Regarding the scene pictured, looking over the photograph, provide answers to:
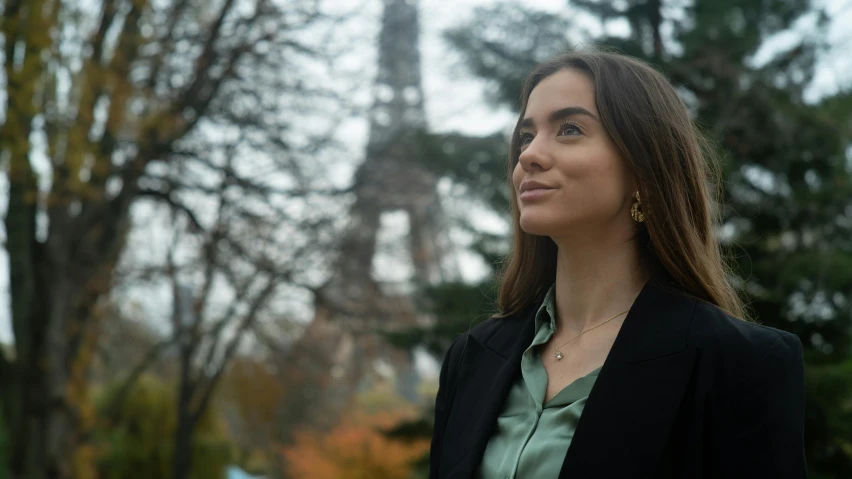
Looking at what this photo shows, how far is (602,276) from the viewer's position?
1.89 meters

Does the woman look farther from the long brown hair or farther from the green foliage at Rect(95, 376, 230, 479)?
the green foliage at Rect(95, 376, 230, 479)

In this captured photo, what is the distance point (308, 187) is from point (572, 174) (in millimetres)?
7205

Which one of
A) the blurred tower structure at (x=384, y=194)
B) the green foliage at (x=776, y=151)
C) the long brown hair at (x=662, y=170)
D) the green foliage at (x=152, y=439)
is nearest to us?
the long brown hair at (x=662, y=170)

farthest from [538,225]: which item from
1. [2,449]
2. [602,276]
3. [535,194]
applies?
[2,449]

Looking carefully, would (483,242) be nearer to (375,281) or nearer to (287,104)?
(287,104)

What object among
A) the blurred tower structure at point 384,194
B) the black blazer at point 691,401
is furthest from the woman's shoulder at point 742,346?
the blurred tower structure at point 384,194

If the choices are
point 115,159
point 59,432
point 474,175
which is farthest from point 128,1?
point 59,432

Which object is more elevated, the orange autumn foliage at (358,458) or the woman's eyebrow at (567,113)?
the woman's eyebrow at (567,113)

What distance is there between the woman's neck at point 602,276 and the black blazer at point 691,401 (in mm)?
98

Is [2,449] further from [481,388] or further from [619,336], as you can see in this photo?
[619,336]

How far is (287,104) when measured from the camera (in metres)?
8.59

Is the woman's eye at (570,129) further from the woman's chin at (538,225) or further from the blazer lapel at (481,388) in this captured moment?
the blazer lapel at (481,388)

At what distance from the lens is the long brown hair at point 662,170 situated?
1809 millimetres

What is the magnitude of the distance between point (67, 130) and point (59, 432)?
2.67m
